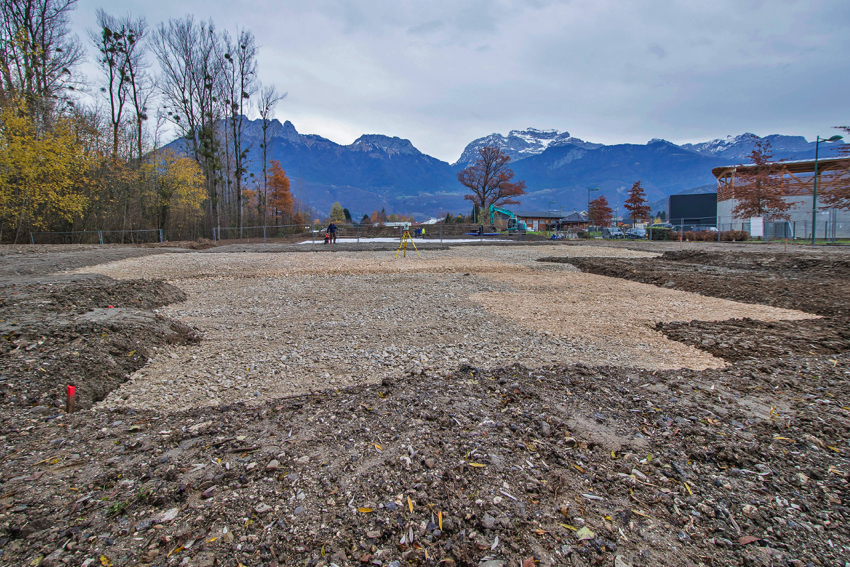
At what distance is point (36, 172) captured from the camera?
725 inches

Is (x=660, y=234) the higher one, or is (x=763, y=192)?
(x=763, y=192)

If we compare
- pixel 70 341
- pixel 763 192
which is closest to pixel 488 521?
pixel 70 341

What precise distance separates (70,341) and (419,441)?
14.2ft

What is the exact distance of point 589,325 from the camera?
609 cm

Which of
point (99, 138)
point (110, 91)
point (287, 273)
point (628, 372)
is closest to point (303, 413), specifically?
point (628, 372)

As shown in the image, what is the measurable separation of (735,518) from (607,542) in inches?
29.8

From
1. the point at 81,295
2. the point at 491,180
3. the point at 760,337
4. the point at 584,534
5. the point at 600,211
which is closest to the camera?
the point at 584,534

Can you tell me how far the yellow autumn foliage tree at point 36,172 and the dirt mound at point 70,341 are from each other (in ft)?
55.9

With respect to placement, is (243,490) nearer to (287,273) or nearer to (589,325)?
(589,325)

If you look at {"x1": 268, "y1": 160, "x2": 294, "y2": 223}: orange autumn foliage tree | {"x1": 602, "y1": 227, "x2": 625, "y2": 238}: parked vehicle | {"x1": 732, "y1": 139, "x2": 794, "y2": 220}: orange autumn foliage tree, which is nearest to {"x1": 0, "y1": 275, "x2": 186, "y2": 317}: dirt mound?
{"x1": 732, "y1": 139, "x2": 794, "y2": 220}: orange autumn foliage tree

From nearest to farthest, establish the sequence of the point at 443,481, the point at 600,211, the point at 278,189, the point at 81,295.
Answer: the point at 443,481
the point at 81,295
the point at 278,189
the point at 600,211

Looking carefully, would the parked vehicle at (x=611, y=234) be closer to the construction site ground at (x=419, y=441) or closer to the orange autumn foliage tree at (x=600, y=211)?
the orange autumn foliage tree at (x=600, y=211)

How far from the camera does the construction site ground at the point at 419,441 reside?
183 cm

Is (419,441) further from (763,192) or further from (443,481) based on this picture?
(763,192)
